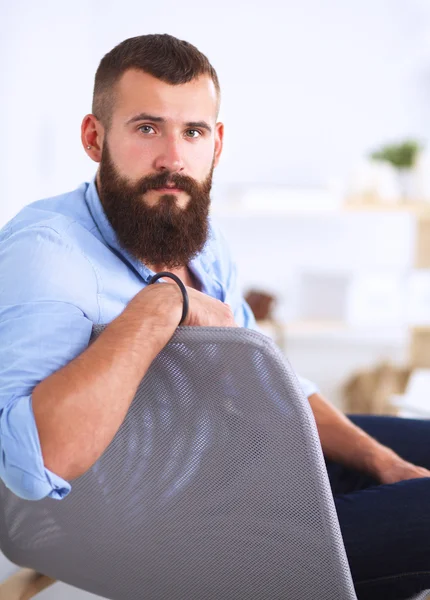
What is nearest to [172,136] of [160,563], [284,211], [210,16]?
[160,563]

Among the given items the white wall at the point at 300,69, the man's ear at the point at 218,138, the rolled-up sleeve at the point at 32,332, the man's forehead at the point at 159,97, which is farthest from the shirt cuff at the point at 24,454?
the white wall at the point at 300,69

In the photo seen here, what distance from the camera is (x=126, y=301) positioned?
1260 millimetres

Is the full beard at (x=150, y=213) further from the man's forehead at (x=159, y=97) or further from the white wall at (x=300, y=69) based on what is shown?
the white wall at (x=300, y=69)

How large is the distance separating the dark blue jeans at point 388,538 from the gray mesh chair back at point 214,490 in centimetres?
10

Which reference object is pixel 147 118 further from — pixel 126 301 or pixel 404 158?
pixel 404 158

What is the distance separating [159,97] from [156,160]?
0.31ft

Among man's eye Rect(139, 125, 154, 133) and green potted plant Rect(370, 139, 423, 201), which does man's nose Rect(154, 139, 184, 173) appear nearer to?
man's eye Rect(139, 125, 154, 133)

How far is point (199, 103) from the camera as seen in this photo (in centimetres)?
132

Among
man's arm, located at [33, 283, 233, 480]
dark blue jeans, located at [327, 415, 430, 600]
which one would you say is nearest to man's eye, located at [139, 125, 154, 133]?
man's arm, located at [33, 283, 233, 480]

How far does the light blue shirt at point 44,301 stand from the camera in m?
0.99

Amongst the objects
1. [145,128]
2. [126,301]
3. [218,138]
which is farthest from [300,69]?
[126,301]

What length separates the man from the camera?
3.30 feet

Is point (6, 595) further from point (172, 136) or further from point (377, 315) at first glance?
point (377, 315)

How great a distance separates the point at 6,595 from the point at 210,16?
3.23m
